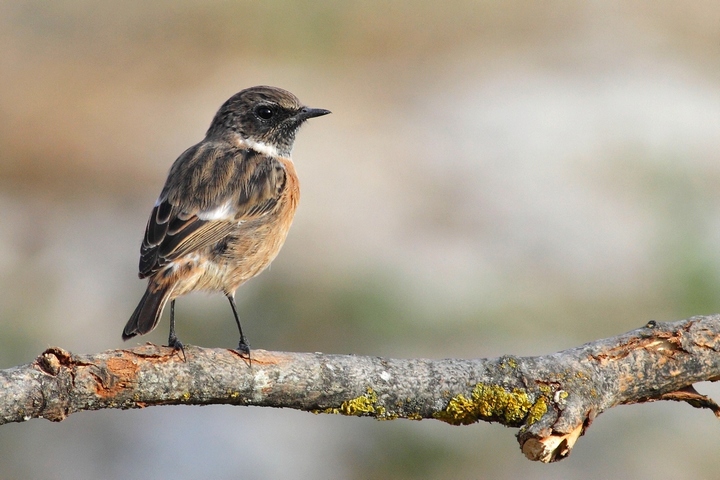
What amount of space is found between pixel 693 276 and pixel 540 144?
3.64m

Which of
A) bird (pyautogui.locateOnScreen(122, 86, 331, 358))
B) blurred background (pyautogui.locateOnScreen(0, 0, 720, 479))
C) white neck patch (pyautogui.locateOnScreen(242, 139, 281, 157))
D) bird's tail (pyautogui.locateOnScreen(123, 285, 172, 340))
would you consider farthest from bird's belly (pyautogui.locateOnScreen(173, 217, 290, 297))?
blurred background (pyautogui.locateOnScreen(0, 0, 720, 479))

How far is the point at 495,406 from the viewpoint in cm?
438

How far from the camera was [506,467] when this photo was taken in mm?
8031

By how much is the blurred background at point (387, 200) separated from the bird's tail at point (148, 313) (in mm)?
2918

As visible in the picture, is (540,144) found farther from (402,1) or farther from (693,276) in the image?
(402,1)

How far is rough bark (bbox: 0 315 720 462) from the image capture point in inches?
160

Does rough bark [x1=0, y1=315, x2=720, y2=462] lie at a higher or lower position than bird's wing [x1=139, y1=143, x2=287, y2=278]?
lower

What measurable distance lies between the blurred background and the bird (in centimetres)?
270

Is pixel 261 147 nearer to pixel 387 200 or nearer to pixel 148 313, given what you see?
pixel 148 313

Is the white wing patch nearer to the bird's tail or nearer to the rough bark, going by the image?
the bird's tail

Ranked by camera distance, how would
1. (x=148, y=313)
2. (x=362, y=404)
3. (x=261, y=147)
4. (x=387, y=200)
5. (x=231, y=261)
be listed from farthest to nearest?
1. (x=387, y=200)
2. (x=261, y=147)
3. (x=231, y=261)
4. (x=148, y=313)
5. (x=362, y=404)

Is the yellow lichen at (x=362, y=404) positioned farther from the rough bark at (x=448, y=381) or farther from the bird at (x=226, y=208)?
the bird at (x=226, y=208)

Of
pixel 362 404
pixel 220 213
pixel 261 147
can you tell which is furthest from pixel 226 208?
pixel 362 404

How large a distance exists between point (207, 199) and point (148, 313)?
103 cm
